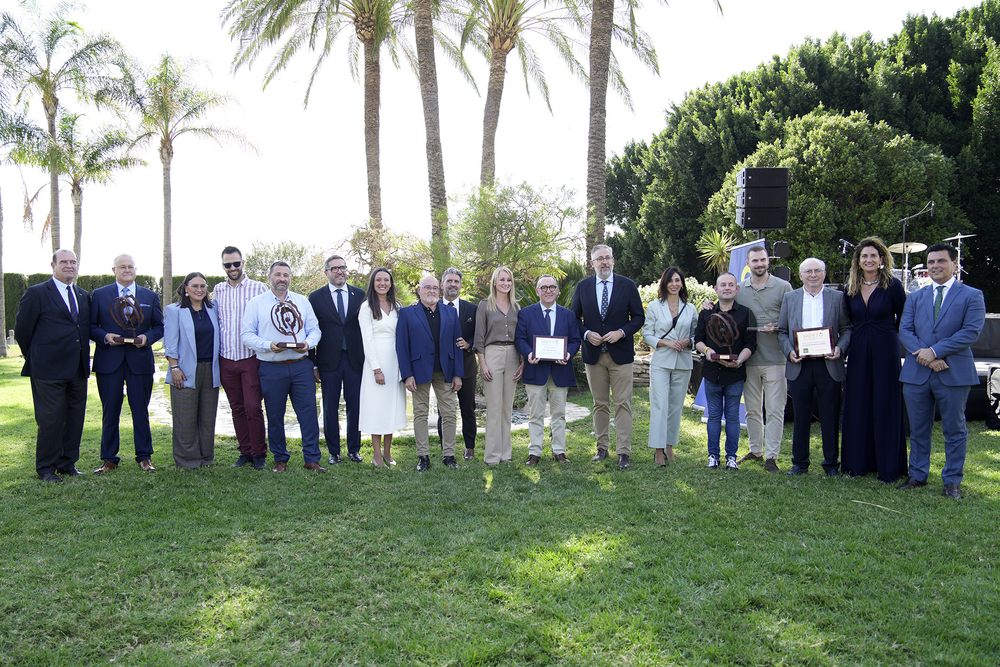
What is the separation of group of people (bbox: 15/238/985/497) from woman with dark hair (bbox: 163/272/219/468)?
2 centimetres

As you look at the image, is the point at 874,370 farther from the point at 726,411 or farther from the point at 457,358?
the point at 457,358

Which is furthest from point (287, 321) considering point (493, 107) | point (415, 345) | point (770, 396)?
point (493, 107)

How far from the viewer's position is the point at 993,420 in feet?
29.8

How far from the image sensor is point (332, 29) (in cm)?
1997

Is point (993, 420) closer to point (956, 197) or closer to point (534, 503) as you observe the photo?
point (534, 503)

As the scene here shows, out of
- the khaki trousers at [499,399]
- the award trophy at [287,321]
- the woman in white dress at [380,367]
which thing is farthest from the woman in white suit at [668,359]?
the award trophy at [287,321]

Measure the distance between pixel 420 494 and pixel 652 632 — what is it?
2.98 meters

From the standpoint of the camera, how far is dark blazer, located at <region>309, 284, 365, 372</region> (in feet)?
24.8

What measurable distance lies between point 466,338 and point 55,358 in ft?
12.9

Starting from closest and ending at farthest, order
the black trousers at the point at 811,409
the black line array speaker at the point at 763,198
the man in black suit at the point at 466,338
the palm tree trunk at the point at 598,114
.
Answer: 1. the black trousers at the point at 811,409
2. the man in black suit at the point at 466,338
3. the black line array speaker at the point at 763,198
4. the palm tree trunk at the point at 598,114

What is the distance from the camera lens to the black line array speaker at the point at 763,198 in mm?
9992

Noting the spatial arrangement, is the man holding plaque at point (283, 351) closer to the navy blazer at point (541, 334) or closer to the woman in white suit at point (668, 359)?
the navy blazer at point (541, 334)

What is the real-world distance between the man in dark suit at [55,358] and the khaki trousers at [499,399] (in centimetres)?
391

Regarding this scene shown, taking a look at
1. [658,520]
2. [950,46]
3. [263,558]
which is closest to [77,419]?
[263,558]
